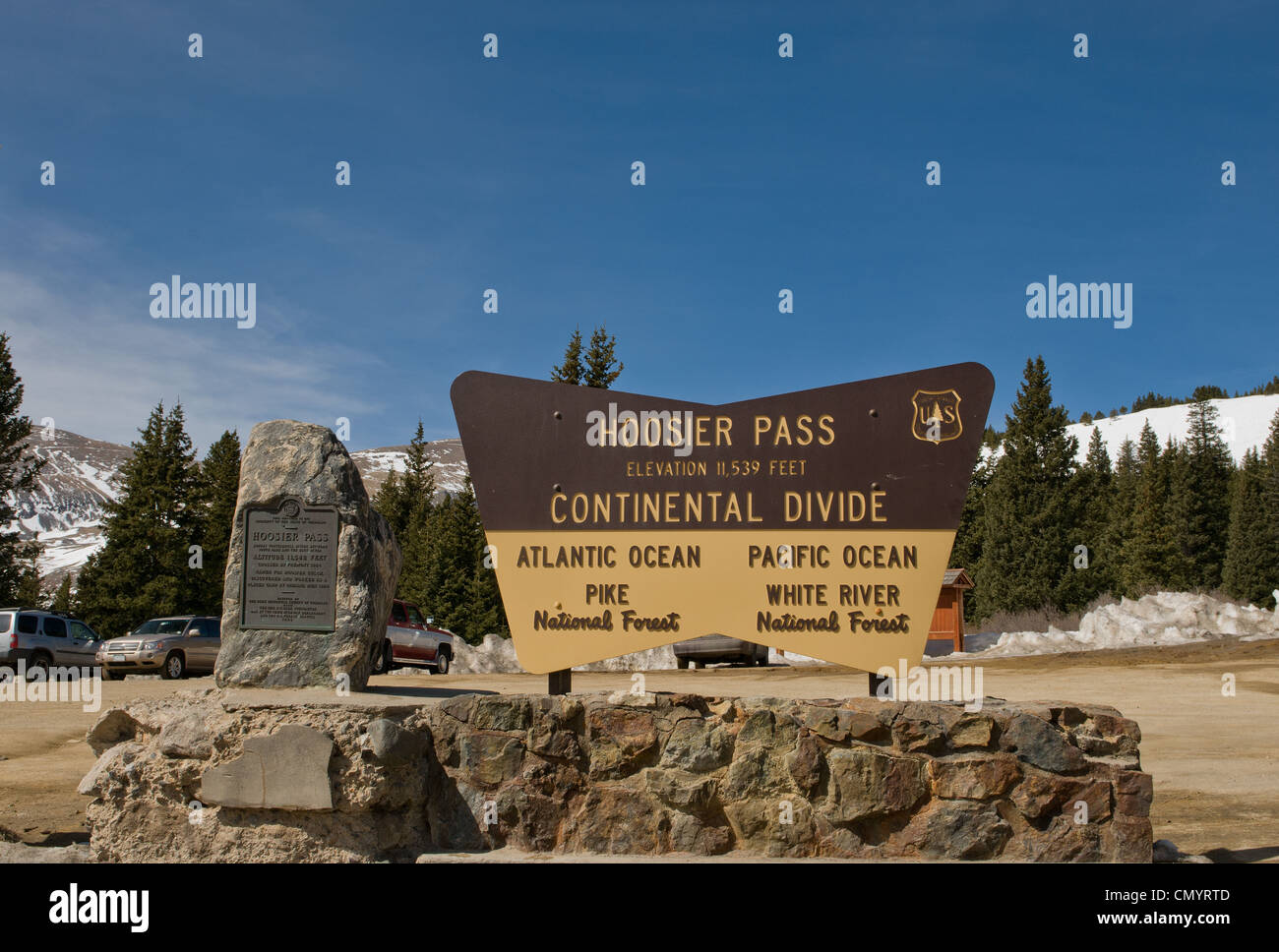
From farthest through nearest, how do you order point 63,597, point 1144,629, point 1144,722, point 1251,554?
point 63,597, point 1251,554, point 1144,629, point 1144,722

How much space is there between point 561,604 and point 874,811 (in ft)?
7.08

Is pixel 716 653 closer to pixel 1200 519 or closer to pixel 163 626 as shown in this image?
pixel 163 626

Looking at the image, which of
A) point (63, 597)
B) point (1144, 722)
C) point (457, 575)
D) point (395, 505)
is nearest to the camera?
point (1144, 722)

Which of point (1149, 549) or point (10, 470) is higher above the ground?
point (10, 470)

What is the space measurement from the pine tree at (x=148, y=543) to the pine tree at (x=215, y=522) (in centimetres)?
33

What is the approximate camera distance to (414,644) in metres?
21.8

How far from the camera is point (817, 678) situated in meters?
21.0

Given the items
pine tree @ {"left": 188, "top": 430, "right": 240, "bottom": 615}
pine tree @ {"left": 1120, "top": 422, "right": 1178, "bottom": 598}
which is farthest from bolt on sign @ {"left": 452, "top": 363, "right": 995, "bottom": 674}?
pine tree @ {"left": 1120, "top": 422, "right": 1178, "bottom": 598}

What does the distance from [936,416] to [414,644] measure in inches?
721

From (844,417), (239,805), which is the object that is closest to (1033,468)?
(844,417)

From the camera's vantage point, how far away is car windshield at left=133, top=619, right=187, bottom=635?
72.4ft

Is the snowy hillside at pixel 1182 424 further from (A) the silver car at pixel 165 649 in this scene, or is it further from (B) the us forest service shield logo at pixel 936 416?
(B) the us forest service shield logo at pixel 936 416

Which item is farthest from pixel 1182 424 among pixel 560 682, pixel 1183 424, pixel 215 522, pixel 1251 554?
pixel 560 682
